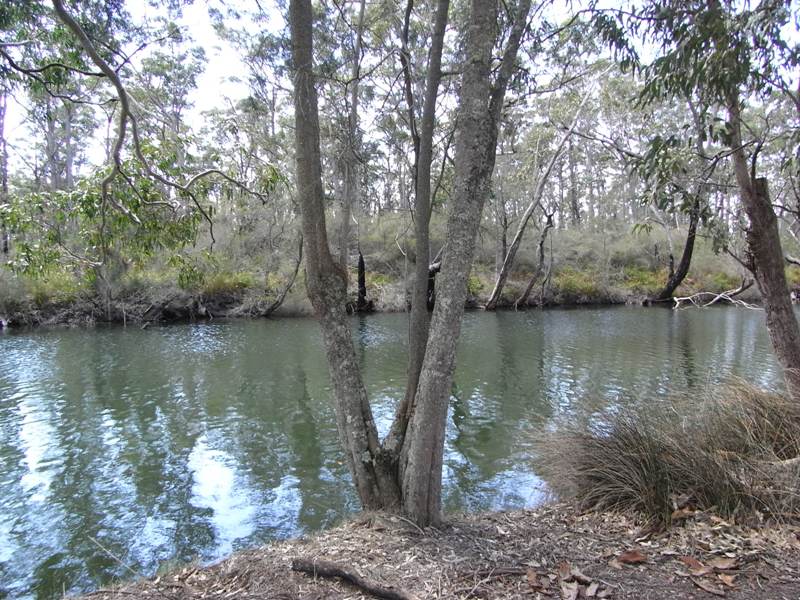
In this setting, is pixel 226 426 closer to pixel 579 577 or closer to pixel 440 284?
pixel 440 284

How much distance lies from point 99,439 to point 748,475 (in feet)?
27.6

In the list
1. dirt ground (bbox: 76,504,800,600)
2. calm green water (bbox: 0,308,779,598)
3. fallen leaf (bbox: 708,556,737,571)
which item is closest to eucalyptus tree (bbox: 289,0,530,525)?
dirt ground (bbox: 76,504,800,600)

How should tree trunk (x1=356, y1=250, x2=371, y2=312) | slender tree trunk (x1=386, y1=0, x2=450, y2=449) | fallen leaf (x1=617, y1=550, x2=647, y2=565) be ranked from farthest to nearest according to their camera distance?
1. tree trunk (x1=356, y1=250, x2=371, y2=312)
2. slender tree trunk (x1=386, y1=0, x2=450, y2=449)
3. fallen leaf (x1=617, y1=550, x2=647, y2=565)

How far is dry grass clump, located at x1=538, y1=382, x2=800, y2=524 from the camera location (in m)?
3.51

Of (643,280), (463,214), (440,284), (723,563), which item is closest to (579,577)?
(723,563)

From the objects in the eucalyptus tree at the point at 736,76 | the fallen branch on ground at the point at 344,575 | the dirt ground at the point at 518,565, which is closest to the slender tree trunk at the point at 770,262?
the eucalyptus tree at the point at 736,76

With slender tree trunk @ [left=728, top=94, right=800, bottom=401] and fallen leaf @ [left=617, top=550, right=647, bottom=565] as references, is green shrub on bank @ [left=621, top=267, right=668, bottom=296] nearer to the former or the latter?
slender tree trunk @ [left=728, top=94, right=800, bottom=401]

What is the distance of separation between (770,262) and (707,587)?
11.5 ft

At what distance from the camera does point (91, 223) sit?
5.46 metres

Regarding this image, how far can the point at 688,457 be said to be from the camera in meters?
3.78

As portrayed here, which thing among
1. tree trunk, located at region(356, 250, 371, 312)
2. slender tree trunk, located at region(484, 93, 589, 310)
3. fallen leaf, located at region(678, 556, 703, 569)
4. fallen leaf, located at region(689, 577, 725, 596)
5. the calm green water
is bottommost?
the calm green water

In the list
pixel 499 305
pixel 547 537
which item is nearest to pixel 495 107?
pixel 547 537

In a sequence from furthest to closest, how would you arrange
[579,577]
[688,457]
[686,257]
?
[686,257] < [688,457] < [579,577]

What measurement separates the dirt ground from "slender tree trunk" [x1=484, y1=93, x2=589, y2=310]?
40.7 ft
